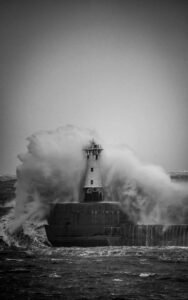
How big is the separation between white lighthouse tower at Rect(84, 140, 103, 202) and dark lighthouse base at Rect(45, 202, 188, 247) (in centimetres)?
299

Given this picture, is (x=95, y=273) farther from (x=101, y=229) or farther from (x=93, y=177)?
(x=93, y=177)

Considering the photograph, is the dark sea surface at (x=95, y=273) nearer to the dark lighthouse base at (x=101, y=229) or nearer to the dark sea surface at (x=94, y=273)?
the dark sea surface at (x=94, y=273)

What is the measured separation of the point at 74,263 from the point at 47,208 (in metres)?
18.6

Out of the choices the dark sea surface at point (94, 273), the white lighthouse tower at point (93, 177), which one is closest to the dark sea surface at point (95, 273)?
the dark sea surface at point (94, 273)

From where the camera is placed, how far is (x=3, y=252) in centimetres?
4788

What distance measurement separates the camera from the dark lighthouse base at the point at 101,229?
46.5 m

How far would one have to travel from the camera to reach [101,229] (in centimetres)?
4650

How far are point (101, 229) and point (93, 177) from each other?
6490 millimetres

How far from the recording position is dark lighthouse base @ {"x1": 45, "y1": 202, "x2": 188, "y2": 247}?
46500 mm

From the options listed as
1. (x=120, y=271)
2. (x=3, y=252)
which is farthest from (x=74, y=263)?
(x=3, y=252)

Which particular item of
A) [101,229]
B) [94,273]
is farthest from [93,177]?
[94,273]

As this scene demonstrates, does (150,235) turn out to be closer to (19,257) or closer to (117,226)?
(117,226)

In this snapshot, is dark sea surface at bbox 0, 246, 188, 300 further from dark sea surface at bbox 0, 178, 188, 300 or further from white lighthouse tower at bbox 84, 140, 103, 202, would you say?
white lighthouse tower at bbox 84, 140, 103, 202

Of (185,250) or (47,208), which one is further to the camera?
(47,208)
